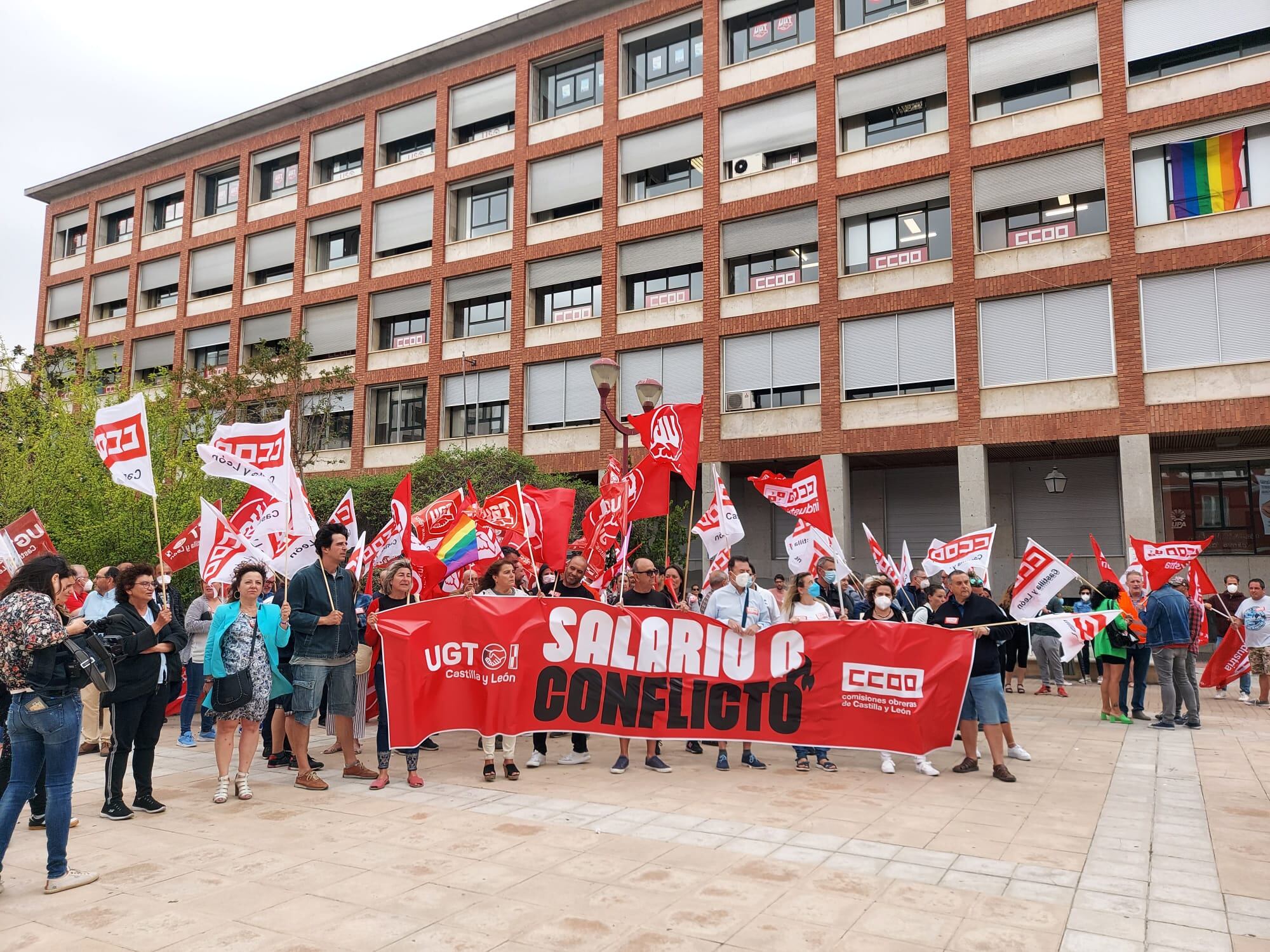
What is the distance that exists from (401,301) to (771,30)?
16.0 meters

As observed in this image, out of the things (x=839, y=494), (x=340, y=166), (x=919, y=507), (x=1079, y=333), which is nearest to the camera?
(x=1079, y=333)

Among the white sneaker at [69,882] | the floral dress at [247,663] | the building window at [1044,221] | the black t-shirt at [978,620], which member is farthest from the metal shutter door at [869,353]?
the white sneaker at [69,882]

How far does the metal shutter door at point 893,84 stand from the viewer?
81.5 ft

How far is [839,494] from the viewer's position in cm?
2491

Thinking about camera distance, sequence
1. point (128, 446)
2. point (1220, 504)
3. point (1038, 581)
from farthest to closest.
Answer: point (1220, 504)
point (1038, 581)
point (128, 446)

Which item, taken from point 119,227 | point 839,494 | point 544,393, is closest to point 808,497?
point 839,494

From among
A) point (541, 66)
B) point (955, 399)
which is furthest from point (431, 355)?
point (955, 399)

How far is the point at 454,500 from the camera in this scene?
11133mm

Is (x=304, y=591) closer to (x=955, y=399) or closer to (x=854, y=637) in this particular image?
(x=854, y=637)

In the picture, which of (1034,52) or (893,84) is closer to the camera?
(1034,52)

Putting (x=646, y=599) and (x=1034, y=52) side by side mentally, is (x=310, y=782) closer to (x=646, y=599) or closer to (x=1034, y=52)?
(x=646, y=599)

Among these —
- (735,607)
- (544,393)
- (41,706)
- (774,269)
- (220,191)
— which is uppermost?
(220,191)

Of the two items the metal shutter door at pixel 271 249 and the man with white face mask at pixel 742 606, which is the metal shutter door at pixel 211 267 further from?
the man with white face mask at pixel 742 606

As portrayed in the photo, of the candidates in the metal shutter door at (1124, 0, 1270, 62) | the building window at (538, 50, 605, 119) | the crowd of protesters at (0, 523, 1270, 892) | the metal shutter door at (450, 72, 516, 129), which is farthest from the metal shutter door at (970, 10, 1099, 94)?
the crowd of protesters at (0, 523, 1270, 892)
